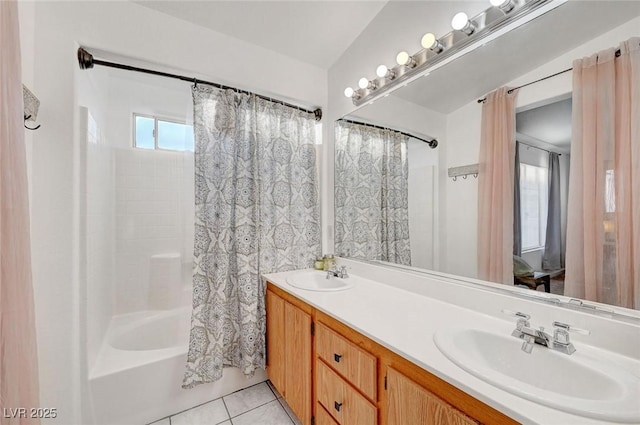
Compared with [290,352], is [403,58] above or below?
above

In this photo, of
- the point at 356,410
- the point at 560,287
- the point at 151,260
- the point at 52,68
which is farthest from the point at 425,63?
the point at 151,260

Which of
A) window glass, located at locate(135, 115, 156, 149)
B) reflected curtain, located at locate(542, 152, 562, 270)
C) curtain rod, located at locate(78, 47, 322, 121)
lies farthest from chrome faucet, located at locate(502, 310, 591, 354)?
window glass, located at locate(135, 115, 156, 149)

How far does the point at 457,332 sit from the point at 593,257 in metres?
0.55

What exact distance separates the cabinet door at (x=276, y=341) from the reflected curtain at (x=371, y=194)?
668mm

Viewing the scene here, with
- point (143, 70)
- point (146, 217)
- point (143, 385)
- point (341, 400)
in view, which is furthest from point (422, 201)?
point (146, 217)

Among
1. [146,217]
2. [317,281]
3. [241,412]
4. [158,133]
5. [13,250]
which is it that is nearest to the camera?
[13,250]

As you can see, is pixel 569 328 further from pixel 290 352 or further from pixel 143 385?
pixel 143 385

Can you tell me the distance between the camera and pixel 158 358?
1.64 m

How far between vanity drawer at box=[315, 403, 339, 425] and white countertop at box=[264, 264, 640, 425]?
0.51m

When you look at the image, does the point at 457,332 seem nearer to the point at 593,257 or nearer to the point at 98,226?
the point at 593,257

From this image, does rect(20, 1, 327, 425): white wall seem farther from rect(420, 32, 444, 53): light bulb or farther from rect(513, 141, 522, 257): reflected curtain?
→ rect(513, 141, 522, 257): reflected curtain

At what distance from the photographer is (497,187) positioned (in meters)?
1.16

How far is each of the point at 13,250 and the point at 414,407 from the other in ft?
4.11

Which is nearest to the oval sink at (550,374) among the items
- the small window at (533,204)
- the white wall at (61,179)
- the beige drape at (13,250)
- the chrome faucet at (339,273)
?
the small window at (533,204)
